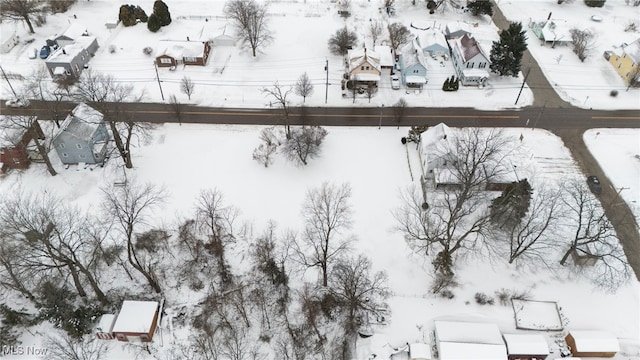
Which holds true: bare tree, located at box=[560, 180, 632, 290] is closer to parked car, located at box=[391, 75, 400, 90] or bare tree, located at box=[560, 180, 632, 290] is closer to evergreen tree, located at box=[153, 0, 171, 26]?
parked car, located at box=[391, 75, 400, 90]

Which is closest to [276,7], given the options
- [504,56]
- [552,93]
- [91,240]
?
[504,56]

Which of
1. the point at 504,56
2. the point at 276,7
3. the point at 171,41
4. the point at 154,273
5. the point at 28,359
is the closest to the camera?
the point at 28,359

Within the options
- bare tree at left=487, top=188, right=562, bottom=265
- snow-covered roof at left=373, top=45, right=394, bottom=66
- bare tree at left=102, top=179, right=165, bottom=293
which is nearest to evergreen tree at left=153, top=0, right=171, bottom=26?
snow-covered roof at left=373, top=45, right=394, bottom=66

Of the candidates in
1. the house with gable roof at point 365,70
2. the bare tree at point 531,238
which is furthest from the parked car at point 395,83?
the bare tree at point 531,238

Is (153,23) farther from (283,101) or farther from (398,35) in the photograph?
(398,35)

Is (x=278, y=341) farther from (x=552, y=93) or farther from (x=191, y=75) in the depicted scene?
(x=552, y=93)

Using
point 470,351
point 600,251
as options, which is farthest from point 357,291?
point 600,251
